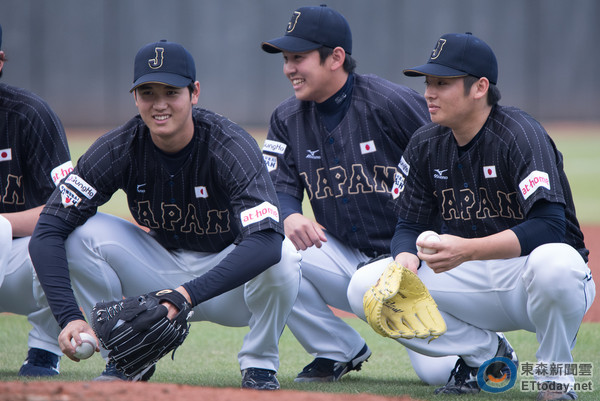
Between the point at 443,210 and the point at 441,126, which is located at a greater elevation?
the point at 441,126

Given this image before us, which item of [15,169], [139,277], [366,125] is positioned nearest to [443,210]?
[366,125]

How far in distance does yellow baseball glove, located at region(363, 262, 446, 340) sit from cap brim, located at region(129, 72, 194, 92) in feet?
3.65

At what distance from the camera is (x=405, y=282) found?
305cm

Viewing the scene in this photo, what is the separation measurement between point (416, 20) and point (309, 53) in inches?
560

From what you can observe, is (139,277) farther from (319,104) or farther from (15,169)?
(319,104)

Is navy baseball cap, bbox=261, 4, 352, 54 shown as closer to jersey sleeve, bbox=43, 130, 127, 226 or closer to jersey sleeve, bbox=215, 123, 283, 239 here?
jersey sleeve, bbox=215, 123, 283, 239

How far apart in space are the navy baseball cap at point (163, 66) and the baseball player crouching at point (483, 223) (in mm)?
946

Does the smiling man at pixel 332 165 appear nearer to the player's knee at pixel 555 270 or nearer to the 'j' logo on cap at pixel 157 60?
the 'j' logo on cap at pixel 157 60

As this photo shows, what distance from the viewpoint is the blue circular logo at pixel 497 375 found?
3.13m

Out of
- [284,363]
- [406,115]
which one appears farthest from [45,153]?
[406,115]

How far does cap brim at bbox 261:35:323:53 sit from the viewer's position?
149 inches

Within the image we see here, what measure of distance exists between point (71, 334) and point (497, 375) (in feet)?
5.62

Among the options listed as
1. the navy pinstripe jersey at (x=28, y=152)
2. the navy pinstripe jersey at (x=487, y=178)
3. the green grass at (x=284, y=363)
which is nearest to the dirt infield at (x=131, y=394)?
the green grass at (x=284, y=363)

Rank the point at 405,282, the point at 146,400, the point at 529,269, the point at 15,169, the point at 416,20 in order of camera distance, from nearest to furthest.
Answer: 1. the point at 146,400
2. the point at 529,269
3. the point at 405,282
4. the point at 15,169
5. the point at 416,20
